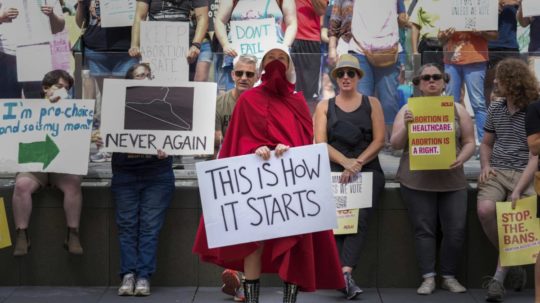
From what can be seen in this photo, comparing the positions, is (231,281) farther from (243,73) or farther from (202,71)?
(202,71)

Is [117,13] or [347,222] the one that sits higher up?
[117,13]

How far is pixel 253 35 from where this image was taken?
984cm

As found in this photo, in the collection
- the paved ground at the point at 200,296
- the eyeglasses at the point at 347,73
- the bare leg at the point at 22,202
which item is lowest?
the paved ground at the point at 200,296

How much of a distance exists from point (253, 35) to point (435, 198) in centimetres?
213

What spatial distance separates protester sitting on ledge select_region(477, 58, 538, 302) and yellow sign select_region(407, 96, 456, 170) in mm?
293

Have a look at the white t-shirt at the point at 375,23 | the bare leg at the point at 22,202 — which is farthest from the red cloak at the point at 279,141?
the white t-shirt at the point at 375,23

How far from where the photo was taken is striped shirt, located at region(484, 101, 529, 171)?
8.76 m

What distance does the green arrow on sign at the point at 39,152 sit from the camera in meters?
9.01

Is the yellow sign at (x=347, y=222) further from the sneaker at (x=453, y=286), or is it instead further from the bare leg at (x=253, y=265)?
the bare leg at (x=253, y=265)

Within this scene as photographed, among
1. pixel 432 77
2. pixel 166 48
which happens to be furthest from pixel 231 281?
pixel 432 77

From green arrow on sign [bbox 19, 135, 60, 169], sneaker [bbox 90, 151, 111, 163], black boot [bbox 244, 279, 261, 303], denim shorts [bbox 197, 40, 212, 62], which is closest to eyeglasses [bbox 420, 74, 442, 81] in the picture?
denim shorts [bbox 197, 40, 212, 62]

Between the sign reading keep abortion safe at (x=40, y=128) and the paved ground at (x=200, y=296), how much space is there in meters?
0.98

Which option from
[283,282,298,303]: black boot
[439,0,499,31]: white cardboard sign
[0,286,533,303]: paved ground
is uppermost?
[439,0,499,31]: white cardboard sign

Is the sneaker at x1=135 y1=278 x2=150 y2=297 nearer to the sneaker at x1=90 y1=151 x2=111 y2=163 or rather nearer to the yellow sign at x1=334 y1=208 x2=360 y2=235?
the sneaker at x1=90 y1=151 x2=111 y2=163
